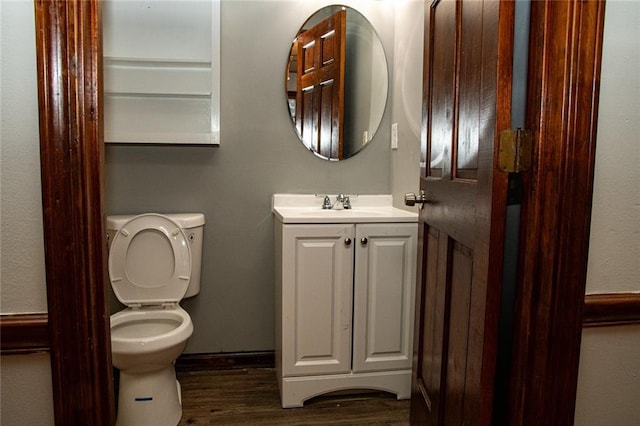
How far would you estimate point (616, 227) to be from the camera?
1019 millimetres

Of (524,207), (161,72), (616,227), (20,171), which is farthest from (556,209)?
(161,72)

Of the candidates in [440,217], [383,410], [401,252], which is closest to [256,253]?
[401,252]

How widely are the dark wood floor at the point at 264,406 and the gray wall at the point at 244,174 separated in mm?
242

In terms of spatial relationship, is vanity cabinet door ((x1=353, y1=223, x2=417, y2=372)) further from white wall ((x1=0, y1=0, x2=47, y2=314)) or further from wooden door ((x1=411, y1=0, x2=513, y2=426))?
white wall ((x1=0, y1=0, x2=47, y2=314))

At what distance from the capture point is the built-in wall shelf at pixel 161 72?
2.20m

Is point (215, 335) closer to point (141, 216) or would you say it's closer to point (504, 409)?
point (141, 216)

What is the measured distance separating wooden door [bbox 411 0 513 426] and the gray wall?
3.36 ft

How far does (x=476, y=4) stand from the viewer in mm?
1102

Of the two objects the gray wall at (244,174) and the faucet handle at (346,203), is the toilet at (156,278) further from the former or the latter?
the faucet handle at (346,203)

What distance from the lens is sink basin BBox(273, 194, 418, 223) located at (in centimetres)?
202

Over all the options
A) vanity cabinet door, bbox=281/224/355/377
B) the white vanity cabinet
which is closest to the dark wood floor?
the white vanity cabinet

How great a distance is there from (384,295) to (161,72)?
1.52 meters

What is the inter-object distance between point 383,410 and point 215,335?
0.97 meters

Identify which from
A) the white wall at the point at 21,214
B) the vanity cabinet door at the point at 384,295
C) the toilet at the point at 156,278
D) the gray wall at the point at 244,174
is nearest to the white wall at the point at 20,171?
the white wall at the point at 21,214
